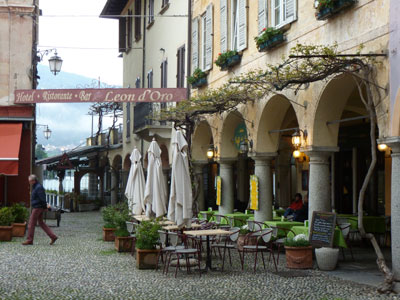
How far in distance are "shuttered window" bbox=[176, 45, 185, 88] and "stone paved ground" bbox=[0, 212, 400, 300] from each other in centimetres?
983

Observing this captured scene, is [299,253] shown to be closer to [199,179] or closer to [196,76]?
[196,76]

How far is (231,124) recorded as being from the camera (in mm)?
20203

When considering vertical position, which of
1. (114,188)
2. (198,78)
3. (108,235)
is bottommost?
(108,235)

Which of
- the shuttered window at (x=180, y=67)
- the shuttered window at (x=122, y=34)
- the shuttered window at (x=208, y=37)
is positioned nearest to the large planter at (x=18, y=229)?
the shuttered window at (x=208, y=37)

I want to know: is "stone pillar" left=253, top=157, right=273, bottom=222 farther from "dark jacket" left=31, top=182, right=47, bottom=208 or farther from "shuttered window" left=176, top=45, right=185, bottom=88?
"shuttered window" left=176, top=45, right=185, bottom=88

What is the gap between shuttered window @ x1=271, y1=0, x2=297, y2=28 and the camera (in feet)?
48.2

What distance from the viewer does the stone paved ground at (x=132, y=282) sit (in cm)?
1060

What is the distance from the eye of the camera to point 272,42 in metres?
15.6

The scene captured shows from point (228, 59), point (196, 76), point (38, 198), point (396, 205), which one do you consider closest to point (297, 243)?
point (396, 205)

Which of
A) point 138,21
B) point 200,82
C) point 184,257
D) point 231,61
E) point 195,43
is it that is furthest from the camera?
point 138,21

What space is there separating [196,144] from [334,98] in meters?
10.0

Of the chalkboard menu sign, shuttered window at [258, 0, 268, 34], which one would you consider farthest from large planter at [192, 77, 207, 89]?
the chalkboard menu sign

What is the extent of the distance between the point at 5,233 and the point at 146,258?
6.79 m

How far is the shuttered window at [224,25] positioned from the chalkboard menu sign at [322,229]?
705cm
